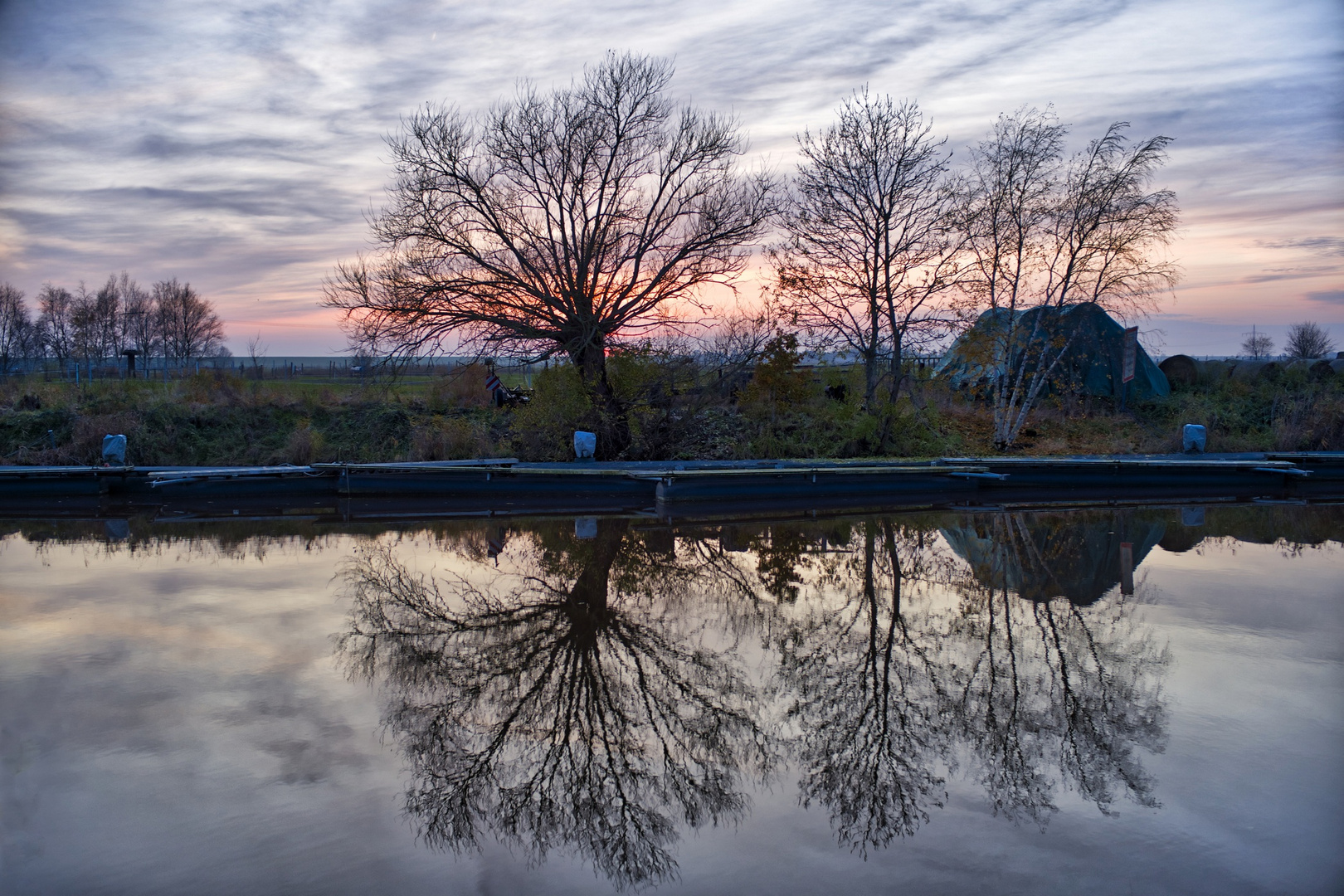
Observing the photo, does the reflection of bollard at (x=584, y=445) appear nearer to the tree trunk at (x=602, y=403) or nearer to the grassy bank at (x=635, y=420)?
the grassy bank at (x=635, y=420)

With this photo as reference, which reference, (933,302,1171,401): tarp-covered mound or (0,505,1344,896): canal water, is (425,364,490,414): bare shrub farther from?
(0,505,1344,896): canal water

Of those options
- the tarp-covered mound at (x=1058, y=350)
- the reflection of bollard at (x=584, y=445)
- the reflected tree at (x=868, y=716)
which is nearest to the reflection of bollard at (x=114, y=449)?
the reflection of bollard at (x=584, y=445)

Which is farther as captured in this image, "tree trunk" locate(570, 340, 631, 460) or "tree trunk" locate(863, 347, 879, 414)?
"tree trunk" locate(863, 347, 879, 414)

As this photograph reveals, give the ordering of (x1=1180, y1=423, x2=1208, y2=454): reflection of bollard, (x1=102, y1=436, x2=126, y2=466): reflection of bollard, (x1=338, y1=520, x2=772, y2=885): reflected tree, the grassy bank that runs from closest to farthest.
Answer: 1. (x1=338, y1=520, x2=772, y2=885): reflected tree
2. (x1=102, y1=436, x2=126, y2=466): reflection of bollard
3. the grassy bank
4. (x1=1180, y1=423, x2=1208, y2=454): reflection of bollard

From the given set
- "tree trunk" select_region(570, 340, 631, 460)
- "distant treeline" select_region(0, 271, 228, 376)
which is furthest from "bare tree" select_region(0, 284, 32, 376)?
"tree trunk" select_region(570, 340, 631, 460)

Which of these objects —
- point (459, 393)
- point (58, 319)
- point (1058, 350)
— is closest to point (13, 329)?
point (58, 319)

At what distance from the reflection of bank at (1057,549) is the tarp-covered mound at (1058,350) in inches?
231

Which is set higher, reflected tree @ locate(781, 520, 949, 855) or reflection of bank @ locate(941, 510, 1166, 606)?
reflection of bank @ locate(941, 510, 1166, 606)

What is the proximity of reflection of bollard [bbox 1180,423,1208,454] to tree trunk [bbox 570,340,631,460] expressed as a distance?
11304 millimetres

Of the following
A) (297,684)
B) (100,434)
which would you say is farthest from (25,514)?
(297,684)

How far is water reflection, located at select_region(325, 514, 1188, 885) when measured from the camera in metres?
4.91

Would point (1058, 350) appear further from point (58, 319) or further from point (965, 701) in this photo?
point (58, 319)

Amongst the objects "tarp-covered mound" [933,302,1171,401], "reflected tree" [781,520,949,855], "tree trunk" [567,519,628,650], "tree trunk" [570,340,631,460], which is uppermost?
"tarp-covered mound" [933,302,1171,401]

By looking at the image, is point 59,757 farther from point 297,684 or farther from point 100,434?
point 100,434
